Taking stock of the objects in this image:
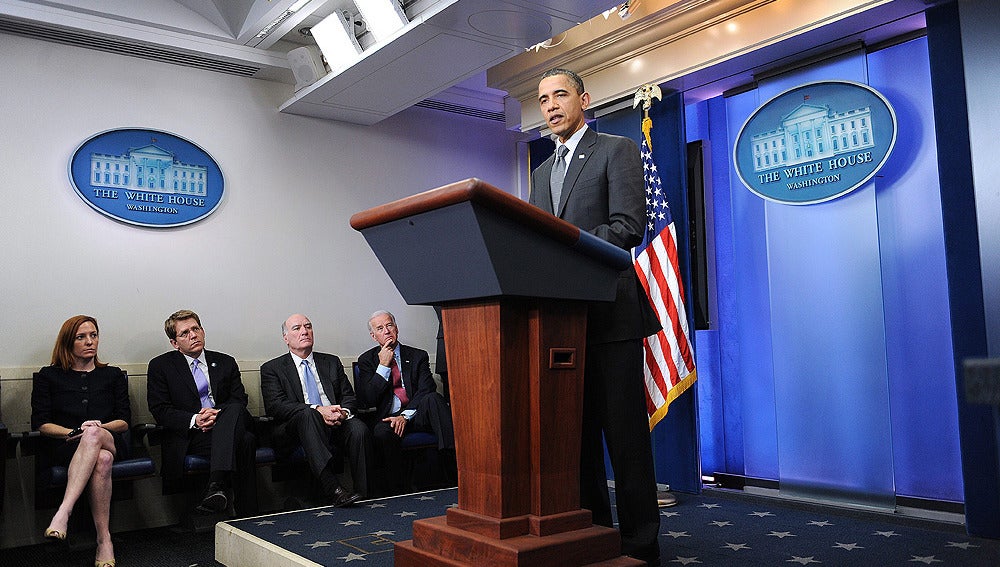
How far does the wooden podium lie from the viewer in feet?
5.64

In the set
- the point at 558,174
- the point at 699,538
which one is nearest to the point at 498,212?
the point at 558,174

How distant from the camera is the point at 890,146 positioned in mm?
4027

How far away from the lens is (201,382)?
4570mm

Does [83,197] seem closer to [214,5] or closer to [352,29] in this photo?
[214,5]

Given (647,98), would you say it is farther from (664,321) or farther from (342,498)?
(342,498)

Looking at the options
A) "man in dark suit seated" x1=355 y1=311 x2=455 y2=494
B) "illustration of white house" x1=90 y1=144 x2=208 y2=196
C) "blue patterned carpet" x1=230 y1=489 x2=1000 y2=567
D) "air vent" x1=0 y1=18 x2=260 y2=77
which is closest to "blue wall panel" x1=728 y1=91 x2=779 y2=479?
"blue patterned carpet" x1=230 y1=489 x2=1000 y2=567

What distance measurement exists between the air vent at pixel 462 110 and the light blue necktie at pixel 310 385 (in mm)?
2318

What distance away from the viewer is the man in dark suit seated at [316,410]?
170 inches

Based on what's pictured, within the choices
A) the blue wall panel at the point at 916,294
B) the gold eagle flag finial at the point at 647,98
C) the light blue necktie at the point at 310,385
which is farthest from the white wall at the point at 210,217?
the blue wall panel at the point at 916,294

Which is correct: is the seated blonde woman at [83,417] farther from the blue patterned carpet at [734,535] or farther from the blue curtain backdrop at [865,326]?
the blue curtain backdrop at [865,326]

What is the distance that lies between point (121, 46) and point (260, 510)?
9.97 feet

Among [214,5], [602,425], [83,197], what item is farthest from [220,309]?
[602,425]

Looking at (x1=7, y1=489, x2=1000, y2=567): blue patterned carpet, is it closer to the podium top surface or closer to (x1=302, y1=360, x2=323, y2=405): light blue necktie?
(x1=302, y1=360, x2=323, y2=405): light blue necktie

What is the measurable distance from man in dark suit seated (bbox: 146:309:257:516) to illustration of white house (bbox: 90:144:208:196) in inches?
35.3
